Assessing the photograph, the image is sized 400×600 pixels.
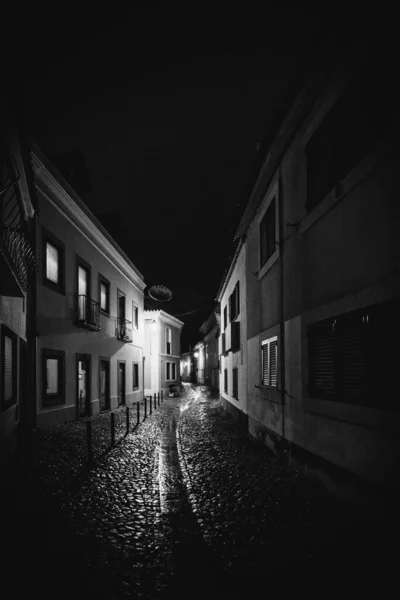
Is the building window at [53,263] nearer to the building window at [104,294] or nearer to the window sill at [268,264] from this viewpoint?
the building window at [104,294]

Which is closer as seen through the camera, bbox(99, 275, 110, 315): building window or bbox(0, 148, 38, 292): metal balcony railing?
bbox(0, 148, 38, 292): metal balcony railing

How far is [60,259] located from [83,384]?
5251 millimetres

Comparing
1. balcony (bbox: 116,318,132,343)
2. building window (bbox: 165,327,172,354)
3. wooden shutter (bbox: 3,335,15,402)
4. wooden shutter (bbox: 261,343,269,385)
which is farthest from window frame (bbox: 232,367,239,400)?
building window (bbox: 165,327,172,354)

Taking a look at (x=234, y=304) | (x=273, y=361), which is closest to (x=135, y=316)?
(x=234, y=304)

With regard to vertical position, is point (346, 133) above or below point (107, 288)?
above

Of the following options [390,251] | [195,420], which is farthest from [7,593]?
[195,420]

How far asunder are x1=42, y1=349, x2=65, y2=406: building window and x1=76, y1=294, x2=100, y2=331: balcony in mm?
1866

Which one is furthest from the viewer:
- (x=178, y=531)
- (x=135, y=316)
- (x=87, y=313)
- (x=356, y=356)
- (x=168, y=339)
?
(x=168, y=339)

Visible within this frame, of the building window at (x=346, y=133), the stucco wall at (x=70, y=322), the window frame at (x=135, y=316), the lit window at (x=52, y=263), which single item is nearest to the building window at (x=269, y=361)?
the building window at (x=346, y=133)

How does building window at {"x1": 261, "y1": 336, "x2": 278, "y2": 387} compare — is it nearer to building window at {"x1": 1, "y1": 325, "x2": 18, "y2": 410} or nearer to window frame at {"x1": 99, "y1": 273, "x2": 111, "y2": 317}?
building window at {"x1": 1, "y1": 325, "x2": 18, "y2": 410}

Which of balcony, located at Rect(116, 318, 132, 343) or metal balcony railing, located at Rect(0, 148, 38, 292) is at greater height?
metal balcony railing, located at Rect(0, 148, 38, 292)

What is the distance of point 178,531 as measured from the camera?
5.12m

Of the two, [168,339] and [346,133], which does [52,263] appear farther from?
[168,339]

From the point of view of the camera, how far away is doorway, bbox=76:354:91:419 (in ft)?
51.0
